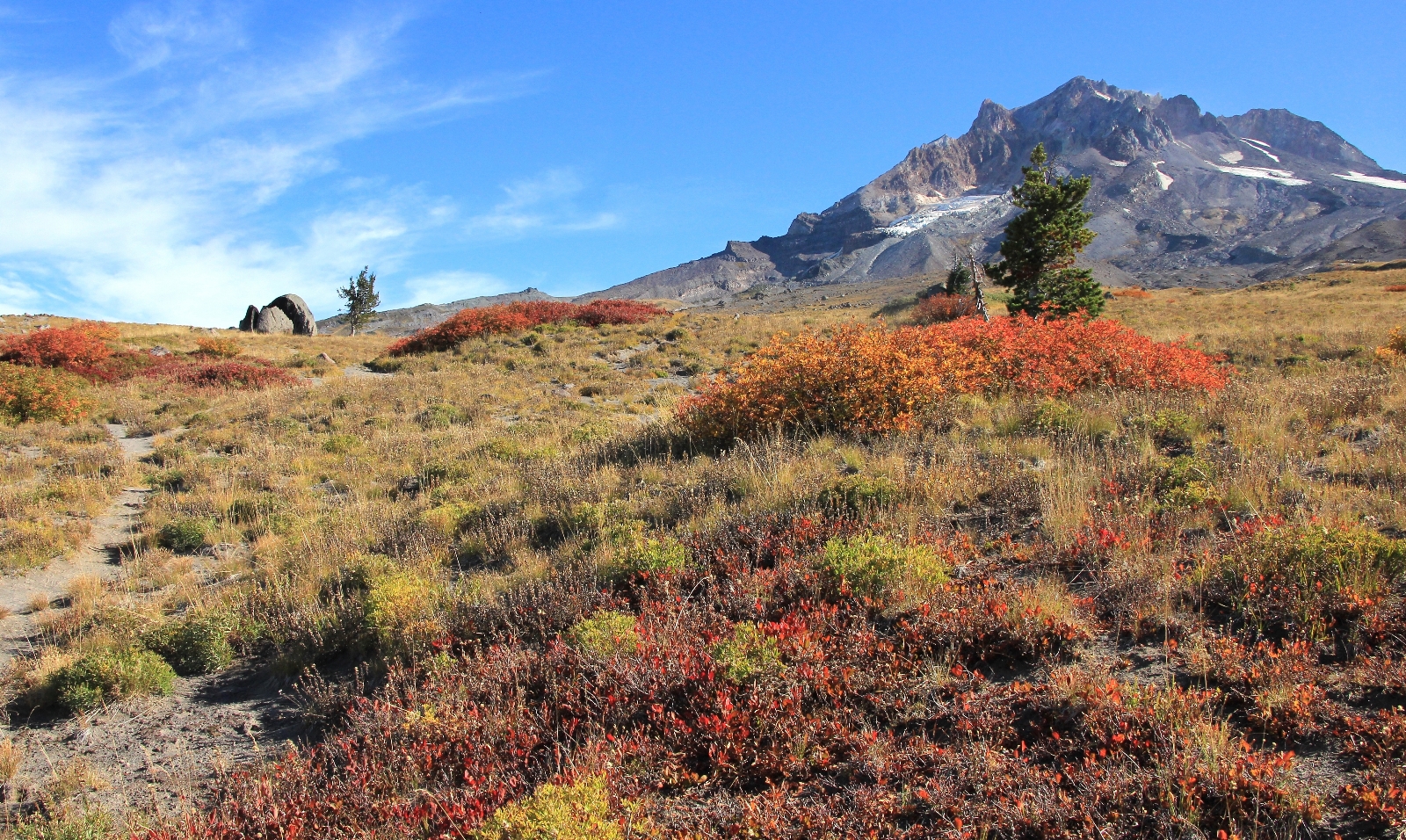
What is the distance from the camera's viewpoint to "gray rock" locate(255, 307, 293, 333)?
39031 millimetres

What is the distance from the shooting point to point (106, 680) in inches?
193

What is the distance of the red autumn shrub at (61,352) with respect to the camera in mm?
19680

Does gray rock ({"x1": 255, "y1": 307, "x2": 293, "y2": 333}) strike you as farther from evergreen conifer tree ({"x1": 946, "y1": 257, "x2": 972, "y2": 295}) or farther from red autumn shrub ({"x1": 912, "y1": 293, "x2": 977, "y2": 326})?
evergreen conifer tree ({"x1": 946, "y1": 257, "x2": 972, "y2": 295})

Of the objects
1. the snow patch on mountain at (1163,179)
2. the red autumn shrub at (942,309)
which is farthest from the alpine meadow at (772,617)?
the snow patch on mountain at (1163,179)

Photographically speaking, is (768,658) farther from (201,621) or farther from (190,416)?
(190,416)

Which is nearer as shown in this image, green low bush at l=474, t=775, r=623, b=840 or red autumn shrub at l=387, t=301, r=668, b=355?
green low bush at l=474, t=775, r=623, b=840

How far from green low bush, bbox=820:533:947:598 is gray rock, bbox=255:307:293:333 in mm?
42133

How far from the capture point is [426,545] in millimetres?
6785

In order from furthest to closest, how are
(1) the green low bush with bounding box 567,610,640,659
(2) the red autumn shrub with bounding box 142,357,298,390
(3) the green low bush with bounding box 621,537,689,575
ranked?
(2) the red autumn shrub with bounding box 142,357,298,390 → (3) the green low bush with bounding box 621,537,689,575 → (1) the green low bush with bounding box 567,610,640,659

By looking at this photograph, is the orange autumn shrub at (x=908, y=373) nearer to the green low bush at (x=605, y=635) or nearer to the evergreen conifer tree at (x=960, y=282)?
the green low bush at (x=605, y=635)

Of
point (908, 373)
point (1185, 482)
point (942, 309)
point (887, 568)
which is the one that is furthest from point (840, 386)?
point (942, 309)

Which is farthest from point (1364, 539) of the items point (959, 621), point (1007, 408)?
point (1007, 408)

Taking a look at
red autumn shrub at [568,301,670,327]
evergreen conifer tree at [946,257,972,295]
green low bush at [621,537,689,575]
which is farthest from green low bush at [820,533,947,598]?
evergreen conifer tree at [946,257,972,295]

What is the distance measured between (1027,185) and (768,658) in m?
22.6
